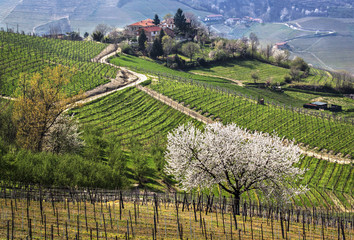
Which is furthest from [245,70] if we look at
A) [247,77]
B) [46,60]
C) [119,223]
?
[119,223]

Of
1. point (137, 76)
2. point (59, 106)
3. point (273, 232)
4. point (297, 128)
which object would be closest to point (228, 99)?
point (297, 128)

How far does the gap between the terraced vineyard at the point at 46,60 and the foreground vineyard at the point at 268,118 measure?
17.2m

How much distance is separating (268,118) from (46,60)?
6063 centimetres

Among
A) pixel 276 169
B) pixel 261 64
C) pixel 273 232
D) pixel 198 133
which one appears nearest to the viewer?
pixel 273 232

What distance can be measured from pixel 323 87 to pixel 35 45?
9615 cm

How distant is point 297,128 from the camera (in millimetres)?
74812

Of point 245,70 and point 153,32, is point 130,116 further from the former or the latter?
point 153,32

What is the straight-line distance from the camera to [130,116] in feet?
262

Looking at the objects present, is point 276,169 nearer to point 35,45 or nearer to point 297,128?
point 297,128

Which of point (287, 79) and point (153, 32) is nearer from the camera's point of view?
point (287, 79)

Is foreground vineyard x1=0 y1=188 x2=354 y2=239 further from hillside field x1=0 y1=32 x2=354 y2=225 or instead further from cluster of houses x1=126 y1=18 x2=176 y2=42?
cluster of houses x1=126 y1=18 x2=176 y2=42

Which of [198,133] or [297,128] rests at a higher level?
[198,133]

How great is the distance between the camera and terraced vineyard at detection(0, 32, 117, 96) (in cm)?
8794

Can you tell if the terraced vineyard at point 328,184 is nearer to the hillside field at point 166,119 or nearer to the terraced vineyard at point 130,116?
the hillside field at point 166,119
